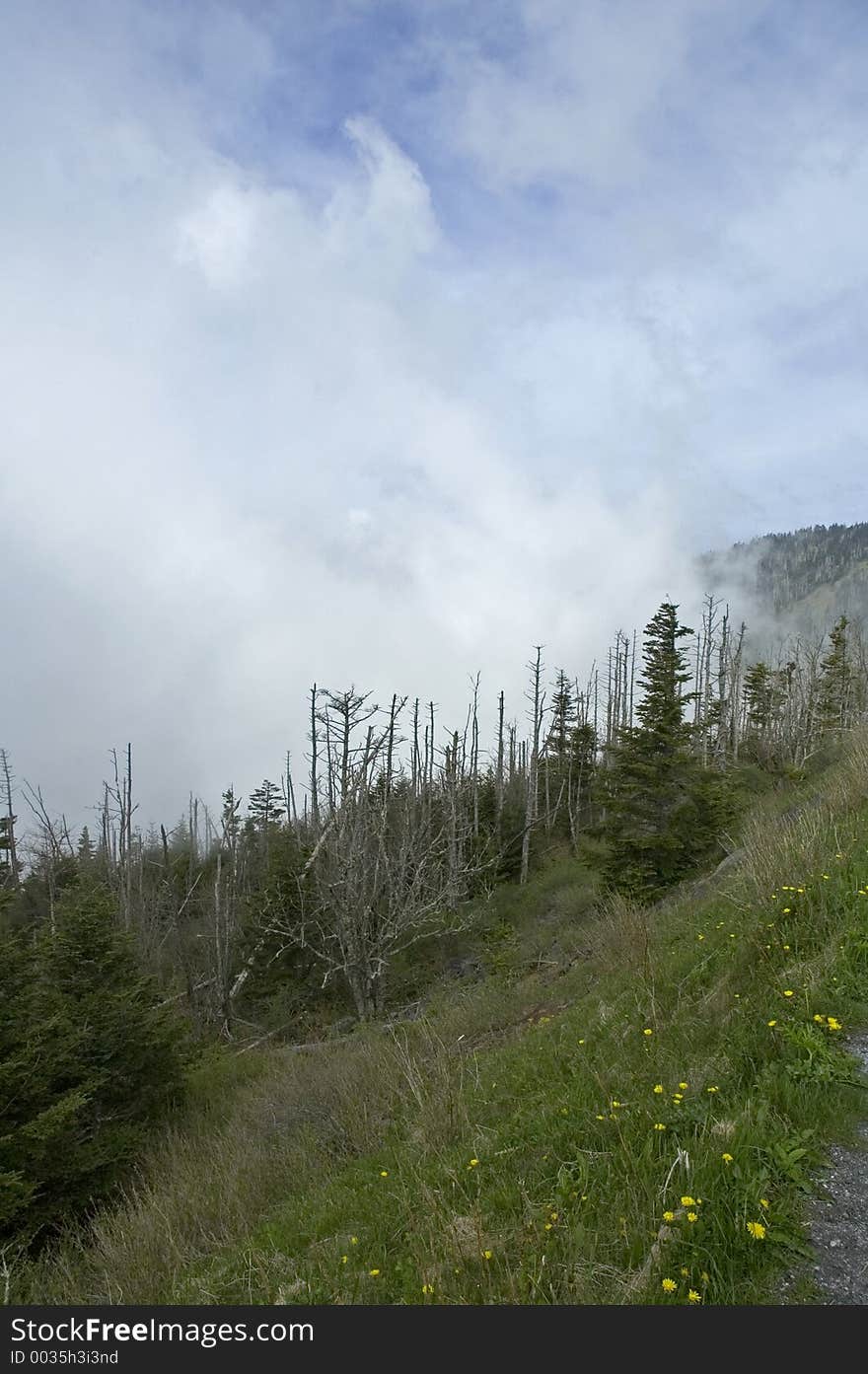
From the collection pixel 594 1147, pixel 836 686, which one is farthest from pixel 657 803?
pixel 836 686

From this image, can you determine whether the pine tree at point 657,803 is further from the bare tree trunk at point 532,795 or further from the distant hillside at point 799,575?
the distant hillside at point 799,575

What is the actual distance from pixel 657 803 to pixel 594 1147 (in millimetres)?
11655

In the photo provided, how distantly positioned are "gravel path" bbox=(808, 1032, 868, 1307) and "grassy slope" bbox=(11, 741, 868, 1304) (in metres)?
0.08

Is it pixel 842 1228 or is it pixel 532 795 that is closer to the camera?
pixel 842 1228

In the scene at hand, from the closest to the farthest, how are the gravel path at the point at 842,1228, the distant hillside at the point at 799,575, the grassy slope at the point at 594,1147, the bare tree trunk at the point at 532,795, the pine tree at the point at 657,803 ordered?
1. the gravel path at the point at 842,1228
2. the grassy slope at the point at 594,1147
3. the pine tree at the point at 657,803
4. the bare tree trunk at the point at 532,795
5. the distant hillside at the point at 799,575

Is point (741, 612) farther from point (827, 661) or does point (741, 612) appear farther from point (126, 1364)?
point (126, 1364)

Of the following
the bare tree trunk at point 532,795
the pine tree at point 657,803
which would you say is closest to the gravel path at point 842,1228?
the pine tree at point 657,803

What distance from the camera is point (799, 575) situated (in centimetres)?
16012

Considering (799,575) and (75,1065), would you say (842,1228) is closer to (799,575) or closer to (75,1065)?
(75,1065)

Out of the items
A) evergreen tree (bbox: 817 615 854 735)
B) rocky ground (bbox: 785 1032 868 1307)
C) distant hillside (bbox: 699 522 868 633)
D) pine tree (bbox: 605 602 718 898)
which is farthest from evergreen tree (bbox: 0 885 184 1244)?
distant hillside (bbox: 699 522 868 633)

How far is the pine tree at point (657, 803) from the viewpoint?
13.9 metres

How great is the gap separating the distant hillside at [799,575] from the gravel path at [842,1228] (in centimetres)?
14340

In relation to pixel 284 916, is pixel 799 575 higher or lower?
higher

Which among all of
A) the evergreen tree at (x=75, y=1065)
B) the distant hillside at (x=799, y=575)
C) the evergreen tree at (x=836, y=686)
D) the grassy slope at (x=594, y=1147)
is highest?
the distant hillside at (x=799, y=575)
